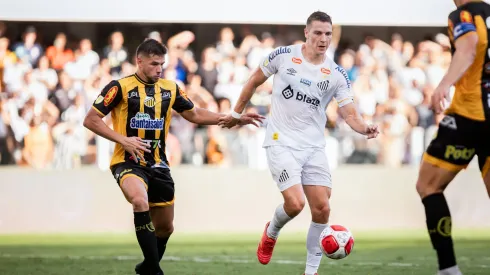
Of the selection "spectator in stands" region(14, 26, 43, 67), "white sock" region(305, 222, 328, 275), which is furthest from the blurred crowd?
"white sock" region(305, 222, 328, 275)

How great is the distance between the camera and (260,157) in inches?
591

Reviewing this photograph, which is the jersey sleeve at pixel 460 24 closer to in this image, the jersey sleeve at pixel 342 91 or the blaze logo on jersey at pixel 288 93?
the jersey sleeve at pixel 342 91

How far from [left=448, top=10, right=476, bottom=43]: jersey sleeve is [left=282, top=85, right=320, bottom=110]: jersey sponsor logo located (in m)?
2.34

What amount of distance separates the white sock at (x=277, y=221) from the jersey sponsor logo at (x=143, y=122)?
1317 mm

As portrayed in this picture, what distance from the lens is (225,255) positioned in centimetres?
1149

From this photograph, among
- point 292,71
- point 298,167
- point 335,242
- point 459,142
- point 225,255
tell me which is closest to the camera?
point 459,142

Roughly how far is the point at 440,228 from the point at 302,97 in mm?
2487

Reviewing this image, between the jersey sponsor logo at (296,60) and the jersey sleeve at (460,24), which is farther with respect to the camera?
the jersey sponsor logo at (296,60)

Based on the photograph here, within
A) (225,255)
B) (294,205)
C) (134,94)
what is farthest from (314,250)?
(225,255)

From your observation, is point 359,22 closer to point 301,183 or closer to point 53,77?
point 53,77

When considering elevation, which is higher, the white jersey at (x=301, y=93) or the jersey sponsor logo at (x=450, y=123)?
the white jersey at (x=301, y=93)

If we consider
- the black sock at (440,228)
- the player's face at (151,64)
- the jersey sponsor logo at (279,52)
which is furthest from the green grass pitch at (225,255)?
the black sock at (440,228)

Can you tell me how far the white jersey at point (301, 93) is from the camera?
842 cm

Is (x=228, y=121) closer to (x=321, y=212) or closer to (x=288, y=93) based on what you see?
(x=288, y=93)
